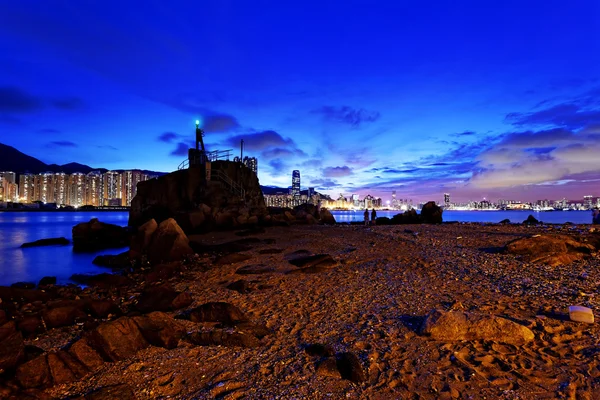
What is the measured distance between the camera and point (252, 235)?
2325 cm

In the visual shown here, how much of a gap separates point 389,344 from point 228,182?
35.3m

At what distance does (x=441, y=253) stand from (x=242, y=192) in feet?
97.8

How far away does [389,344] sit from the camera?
205 inches

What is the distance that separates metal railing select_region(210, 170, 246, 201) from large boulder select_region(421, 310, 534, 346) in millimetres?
33420

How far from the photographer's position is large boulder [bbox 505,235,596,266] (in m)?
10.5

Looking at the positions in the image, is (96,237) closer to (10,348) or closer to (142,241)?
(142,241)

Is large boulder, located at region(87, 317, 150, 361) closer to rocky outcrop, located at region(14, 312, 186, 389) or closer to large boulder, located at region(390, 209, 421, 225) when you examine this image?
rocky outcrop, located at region(14, 312, 186, 389)

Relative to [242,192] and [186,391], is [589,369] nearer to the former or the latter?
[186,391]

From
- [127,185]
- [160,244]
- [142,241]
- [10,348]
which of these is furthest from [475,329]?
[127,185]

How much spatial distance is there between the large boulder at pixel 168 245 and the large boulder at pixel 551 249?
13.7 metres

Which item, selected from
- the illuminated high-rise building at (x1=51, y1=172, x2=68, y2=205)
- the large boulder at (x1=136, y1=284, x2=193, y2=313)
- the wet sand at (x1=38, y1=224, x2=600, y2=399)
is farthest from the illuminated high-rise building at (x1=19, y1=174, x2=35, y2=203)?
the large boulder at (x1=136, y1=284, x2=193, y2=313)

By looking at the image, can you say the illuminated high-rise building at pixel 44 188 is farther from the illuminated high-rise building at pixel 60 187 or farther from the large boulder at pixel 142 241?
the large boulder at pixel 142 241

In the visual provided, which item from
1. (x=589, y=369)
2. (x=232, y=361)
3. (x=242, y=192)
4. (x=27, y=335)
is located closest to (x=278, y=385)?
(x=232, y=361)

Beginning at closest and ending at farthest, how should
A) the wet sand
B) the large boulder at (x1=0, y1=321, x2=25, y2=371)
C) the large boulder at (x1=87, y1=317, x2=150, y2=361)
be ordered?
the wet sand, the large boulder at (x1=0, y1=321, x2=25, y2=371), the large boulder at (x1=87, y1=317, x2=150, y2=361)
